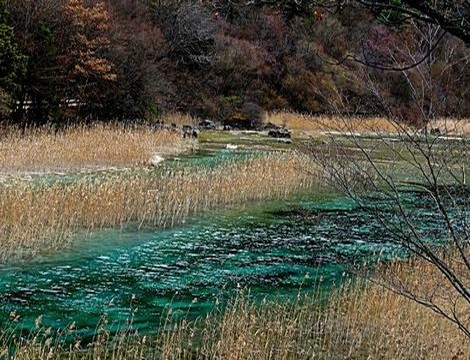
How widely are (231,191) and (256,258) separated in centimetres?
427

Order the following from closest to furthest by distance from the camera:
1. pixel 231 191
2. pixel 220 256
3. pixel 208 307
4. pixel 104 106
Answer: pixel 208 307
pixel 220 256
pixel 231 191
pixel 104 106

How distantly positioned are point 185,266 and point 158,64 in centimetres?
2215

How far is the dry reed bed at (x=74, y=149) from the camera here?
15414 mm

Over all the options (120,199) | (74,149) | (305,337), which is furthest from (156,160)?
(305,337)

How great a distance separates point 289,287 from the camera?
26.5 ft

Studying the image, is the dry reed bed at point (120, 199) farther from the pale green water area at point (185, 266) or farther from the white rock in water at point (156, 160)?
the white rock in water at point (156, 160)

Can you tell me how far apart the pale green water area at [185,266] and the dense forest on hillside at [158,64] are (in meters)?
2.37

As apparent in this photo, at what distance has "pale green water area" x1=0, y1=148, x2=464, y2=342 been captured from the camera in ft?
22.4

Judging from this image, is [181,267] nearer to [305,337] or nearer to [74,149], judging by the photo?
Result: [305,337]

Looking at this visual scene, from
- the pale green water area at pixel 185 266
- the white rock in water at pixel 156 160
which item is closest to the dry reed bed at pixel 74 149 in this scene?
the white rock in water at pixel 156 160

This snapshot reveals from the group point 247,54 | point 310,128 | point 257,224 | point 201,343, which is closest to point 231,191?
point 257,224

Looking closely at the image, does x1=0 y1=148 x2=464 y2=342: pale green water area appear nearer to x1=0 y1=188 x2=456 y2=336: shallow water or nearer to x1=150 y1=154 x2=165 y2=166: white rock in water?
x1=0 y1=188 x2=456 y2=336: shallow water

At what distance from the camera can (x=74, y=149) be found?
16906 millimetres

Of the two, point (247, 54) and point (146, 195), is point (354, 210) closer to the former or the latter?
point (146, 195)
